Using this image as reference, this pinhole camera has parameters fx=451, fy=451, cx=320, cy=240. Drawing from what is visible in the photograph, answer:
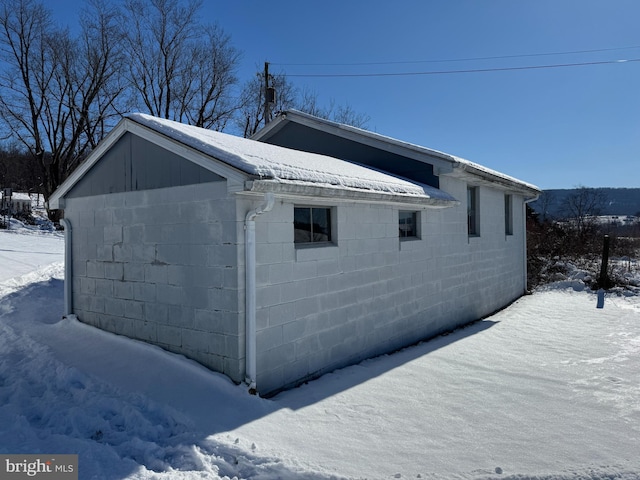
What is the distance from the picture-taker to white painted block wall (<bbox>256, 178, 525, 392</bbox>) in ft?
16.4

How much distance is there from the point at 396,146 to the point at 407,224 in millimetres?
1865

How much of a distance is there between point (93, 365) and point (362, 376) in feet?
10.5

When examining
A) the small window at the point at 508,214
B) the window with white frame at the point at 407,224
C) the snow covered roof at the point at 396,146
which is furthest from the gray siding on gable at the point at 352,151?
the small window at the point at 508,214

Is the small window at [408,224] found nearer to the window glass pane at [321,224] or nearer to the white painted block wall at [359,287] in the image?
the white painted block wall at [359,287]

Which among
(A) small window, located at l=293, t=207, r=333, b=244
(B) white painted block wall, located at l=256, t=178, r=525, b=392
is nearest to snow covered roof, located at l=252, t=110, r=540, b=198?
(B) white painted block wall, located at l=256, t=178, r=525, b=392

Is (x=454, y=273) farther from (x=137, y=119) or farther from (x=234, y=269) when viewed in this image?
(x=137, y=119)

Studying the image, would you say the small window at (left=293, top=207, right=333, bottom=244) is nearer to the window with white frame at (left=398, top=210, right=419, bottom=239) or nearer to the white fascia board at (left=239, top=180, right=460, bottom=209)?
the white fascia board at (left=239, top=180, right=460, bottom=209)

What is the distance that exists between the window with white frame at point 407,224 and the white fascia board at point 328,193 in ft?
0.85

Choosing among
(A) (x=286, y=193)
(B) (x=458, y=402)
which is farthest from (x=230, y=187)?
(B) (x=458, y=402)

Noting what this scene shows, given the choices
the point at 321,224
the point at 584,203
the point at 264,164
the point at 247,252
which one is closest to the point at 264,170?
the point at 264,164

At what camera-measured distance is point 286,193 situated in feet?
15.7
